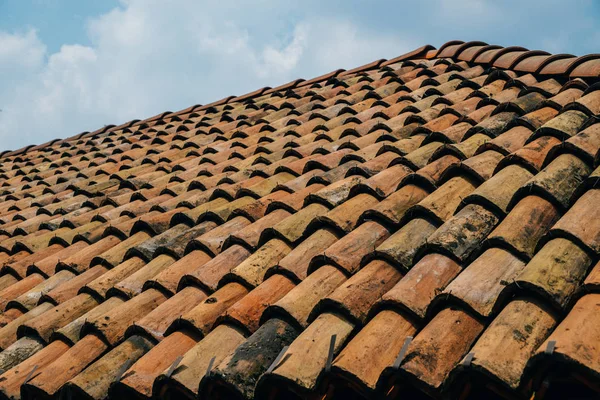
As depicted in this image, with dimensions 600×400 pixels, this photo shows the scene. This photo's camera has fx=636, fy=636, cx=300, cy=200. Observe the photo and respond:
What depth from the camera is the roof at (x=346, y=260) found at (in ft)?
7.49

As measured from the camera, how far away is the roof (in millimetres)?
2283

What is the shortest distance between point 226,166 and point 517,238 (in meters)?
3.10

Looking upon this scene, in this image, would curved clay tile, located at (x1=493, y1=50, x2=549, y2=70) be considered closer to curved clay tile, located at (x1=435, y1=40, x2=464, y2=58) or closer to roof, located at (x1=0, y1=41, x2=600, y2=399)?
roof, located at (x1=0, y1=41, x2=600, y2=399)

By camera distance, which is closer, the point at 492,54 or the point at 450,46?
the point at 492,54

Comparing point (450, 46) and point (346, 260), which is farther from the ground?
point (450, 46)

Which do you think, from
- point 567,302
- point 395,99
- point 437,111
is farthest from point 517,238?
point 395,99

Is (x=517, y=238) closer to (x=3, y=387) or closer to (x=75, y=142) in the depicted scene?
(x=3, y=387)

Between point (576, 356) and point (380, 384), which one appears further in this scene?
point (380, 384)

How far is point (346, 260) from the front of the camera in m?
3.07

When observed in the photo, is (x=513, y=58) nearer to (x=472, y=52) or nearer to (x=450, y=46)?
(x=472, y=52)

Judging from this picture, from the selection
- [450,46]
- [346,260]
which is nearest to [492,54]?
[450,46]

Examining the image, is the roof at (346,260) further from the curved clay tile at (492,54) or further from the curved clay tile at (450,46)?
the curved clay tile at (450,46)

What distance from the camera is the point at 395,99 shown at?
602 centimetres

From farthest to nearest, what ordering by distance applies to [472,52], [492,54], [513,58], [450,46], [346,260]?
1. [450,46]
2. [472,52]
3. [492,54]
4. [513,58]
5. [346,260]
